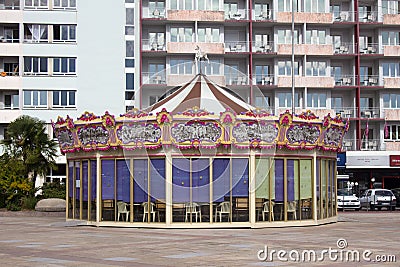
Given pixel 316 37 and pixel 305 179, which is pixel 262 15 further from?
pixel 305 179

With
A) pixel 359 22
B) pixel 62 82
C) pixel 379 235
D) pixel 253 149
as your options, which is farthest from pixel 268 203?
pixel 359 22

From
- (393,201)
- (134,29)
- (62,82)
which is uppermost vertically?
(134,29)

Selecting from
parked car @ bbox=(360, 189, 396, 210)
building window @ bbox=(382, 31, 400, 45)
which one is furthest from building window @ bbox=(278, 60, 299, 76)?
parked car @ bbox=(360, 189, 396, 210)

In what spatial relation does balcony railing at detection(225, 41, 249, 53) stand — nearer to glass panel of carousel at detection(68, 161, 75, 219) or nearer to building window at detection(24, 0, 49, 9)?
building window at detection(24, 0, 49, 9)

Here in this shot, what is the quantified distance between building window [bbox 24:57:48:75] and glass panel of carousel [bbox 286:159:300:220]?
1363 inches

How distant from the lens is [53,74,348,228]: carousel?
95.1 feet

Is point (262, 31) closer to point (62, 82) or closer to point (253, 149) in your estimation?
point (62, 82)

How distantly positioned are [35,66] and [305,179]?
116ft

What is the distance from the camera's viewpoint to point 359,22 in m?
64.4

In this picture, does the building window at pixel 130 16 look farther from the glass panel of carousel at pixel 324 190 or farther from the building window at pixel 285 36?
the glass panel of carousel at pixel 324 190

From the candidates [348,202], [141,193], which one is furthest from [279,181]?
[348,202]

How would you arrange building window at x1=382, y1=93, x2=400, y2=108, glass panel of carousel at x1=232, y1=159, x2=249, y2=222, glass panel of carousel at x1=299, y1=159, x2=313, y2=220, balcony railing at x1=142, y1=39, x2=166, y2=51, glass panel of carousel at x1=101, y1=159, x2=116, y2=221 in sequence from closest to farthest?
1. glass panel of carousel at x1=232, y1=159, x2=249, y2=222
2. glass panel of carousel at x1=101, y1=159, x2=116, y2=221
3. glass panel of carousel at x1=299, y1=159, x2=313, y2=220
4. balcony railing at x1=142, y1=39, x2=166, y2=51
5. building window at x1=382, y1=93, x2=400, y2=108

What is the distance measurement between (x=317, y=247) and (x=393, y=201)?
2976 centimetres

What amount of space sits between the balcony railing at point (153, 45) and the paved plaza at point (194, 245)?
34314mm
